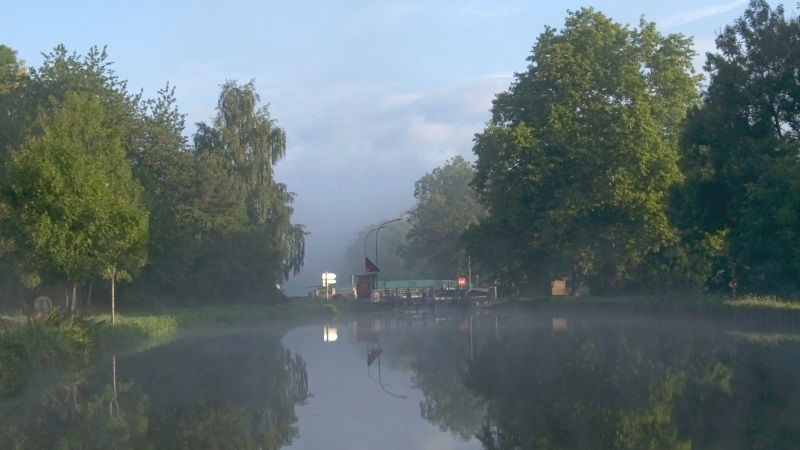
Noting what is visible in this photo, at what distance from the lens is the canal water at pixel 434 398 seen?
1258cm

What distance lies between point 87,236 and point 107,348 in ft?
16.0

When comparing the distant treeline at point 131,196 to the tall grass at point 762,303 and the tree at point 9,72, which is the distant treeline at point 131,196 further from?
the tall grass at point 762,303

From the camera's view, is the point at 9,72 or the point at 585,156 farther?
the point at 9,72

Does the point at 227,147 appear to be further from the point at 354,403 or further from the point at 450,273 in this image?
the point at 354,403

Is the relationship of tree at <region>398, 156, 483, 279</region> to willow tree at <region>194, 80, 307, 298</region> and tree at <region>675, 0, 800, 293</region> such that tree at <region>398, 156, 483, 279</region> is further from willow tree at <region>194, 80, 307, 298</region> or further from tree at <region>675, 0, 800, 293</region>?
tree at <region>675, 0, 800, 293</region>

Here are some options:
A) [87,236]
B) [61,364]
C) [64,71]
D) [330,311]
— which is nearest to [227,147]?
[330,311]

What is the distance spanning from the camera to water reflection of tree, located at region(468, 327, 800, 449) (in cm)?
1209

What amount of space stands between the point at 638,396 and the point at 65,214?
2238cm

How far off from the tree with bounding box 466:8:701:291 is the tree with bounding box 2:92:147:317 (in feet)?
74.0

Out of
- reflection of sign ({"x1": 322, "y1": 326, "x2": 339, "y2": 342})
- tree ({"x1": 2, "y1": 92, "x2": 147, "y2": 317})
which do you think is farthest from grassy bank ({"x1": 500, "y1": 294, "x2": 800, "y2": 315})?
tree ({"x1": 2, "y1": 92, "x2": 147, "y2": 317})

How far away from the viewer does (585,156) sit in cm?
5072

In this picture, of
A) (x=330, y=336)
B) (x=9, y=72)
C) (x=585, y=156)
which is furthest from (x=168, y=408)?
(x=9, y=72)

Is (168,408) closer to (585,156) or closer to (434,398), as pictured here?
(434,398)

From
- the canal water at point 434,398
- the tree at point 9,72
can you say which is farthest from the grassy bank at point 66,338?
the tree at point 9,72
